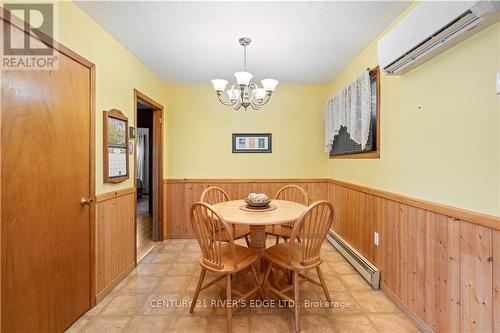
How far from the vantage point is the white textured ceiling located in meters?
1.81

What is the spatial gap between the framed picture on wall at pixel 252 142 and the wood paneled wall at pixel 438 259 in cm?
169

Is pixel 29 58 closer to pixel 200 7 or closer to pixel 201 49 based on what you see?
pixel 200 7

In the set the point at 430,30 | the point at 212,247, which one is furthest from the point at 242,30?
the point at 212,247

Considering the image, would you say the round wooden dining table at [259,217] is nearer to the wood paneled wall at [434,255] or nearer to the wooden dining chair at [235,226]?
the wooden dining chair at [235,226]

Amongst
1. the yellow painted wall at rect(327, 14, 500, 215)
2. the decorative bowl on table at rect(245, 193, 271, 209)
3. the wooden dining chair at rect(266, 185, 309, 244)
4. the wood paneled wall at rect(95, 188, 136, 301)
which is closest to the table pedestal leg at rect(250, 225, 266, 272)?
the decorative bowl on table at rect(245, 193, 271, 209)

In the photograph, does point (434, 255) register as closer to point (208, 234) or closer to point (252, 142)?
point (208, 234)

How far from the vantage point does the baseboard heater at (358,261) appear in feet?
7.38

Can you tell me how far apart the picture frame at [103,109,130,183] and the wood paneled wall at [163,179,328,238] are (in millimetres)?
1305

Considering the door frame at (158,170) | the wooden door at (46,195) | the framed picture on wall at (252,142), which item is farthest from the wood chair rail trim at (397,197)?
the wooden door at (46,195)

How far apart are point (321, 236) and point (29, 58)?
7.35ft

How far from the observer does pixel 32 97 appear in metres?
1.45

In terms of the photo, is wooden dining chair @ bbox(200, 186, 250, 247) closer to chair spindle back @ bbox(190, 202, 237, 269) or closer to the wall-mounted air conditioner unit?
chair spindle back @ bbox(190, 202, 237, 269)

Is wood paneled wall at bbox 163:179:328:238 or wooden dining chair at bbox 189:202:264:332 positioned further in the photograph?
wood paneled wall at bbox 163:179:328:238

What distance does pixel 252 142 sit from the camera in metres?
3.74
